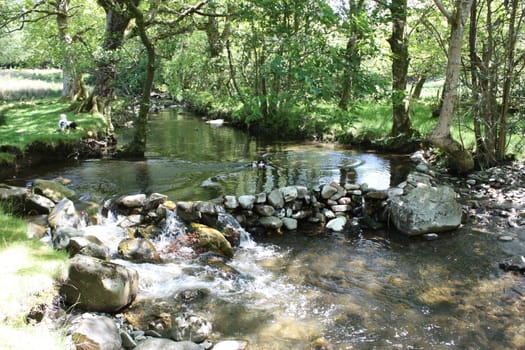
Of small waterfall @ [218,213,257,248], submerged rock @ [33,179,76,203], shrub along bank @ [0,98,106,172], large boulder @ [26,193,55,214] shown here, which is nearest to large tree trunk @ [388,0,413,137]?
small waterfall @ [218,213,257,248]

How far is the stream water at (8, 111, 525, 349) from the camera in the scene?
16.5 feet

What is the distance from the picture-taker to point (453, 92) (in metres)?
9.77

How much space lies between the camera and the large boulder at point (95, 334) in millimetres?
3914

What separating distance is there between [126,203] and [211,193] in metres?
2.05

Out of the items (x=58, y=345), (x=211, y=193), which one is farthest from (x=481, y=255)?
(x=58, y=345)

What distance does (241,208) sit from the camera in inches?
339

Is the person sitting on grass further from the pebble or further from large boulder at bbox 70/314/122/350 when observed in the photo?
the pebble

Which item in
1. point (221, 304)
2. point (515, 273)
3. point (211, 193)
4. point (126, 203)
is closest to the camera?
point (221, 304)

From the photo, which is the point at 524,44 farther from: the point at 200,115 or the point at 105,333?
the point at 200,115

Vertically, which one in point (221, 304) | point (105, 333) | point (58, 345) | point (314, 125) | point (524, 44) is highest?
point (524, 44)

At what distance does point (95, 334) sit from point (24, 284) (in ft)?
3.76

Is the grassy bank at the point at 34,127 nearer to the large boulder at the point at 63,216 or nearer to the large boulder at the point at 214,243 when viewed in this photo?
the large boulder at the point at 63,216

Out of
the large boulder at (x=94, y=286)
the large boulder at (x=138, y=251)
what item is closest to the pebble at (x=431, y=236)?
the large boulder at (x=138, y=251)

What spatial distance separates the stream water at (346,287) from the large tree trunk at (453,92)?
6.83 ft
